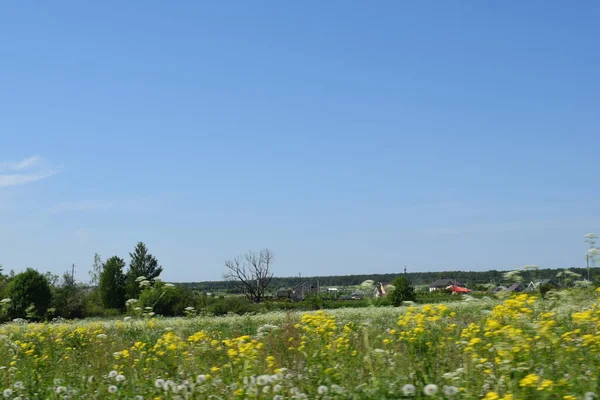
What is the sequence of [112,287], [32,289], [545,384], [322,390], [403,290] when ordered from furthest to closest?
[112,287] → [403,290] → [32,289] → [322,390] → [545,384]

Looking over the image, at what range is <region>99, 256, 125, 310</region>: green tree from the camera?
59.0 m

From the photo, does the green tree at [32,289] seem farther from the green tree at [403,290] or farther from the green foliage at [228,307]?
the green tree at [403,290]

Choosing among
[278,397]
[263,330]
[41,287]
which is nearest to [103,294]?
[41,287]

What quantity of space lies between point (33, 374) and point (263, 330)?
2833 mm

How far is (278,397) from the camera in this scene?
3816mm

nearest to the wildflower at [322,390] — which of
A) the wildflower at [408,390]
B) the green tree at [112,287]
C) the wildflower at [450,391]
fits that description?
the wildflower at [408,390]

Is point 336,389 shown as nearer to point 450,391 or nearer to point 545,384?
point 450,391

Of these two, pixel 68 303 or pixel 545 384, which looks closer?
pixel 545 384

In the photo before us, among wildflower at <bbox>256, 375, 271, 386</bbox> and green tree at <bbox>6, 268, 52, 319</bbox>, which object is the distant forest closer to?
wildflower at <bbox>256, 375, 271, 386</bbox>

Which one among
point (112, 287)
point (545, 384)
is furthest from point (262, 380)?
point (112, 287)

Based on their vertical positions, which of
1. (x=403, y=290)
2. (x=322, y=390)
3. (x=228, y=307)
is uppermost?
(x=322, y=390)

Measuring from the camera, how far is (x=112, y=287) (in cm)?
5966

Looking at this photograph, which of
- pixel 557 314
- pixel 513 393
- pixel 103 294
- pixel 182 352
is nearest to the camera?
pixel 513 393

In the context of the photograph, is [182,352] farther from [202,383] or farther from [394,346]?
[394,346]
